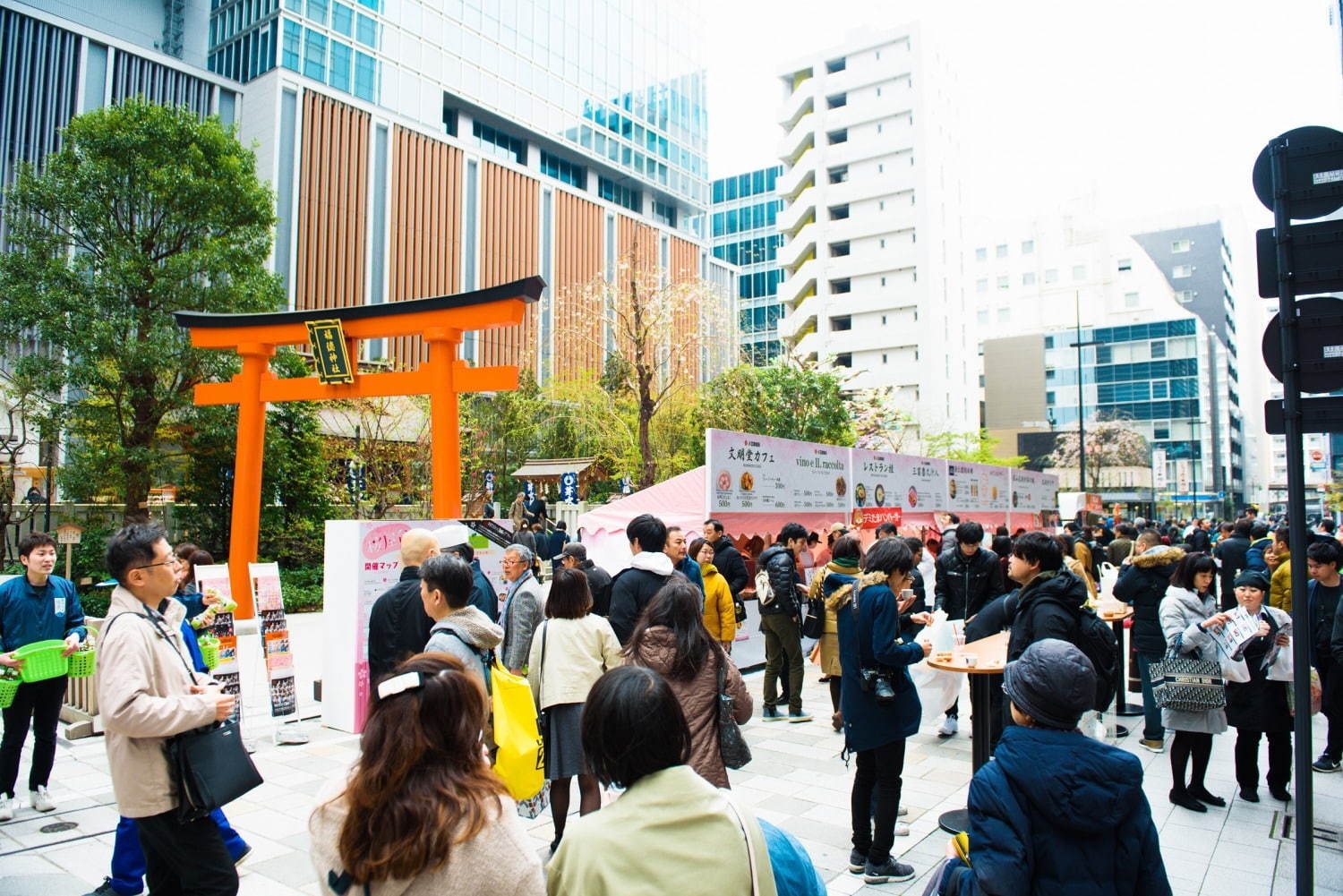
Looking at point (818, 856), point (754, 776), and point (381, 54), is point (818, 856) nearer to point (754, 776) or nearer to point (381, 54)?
point (754, 776)

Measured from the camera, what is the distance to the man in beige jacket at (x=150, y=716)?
2.81 meters

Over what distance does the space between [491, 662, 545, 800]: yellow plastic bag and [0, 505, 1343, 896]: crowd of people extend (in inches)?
6.5

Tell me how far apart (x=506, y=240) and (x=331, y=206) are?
881 cm

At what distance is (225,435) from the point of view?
57.9ft

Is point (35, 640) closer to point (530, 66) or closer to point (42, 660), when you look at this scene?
point (42, 660)

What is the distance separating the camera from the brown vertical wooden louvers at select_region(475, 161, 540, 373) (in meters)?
38.8

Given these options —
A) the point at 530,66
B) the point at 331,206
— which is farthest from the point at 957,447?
the point at 331,206

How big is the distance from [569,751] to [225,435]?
52.9ft

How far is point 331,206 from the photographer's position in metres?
33.1

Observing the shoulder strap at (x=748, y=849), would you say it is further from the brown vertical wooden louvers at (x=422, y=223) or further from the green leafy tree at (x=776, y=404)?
the brown vertical wooden louvers at (x=422, y=223)

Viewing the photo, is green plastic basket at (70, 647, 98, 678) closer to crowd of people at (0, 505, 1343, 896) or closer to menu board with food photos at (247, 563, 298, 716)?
crowd of people at (0, 505, 1343, 896)

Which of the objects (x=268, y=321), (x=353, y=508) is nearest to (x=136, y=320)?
(x=268, y=321)

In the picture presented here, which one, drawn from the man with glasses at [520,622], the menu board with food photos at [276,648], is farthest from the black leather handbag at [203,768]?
the menu board with food photos at [276,648]

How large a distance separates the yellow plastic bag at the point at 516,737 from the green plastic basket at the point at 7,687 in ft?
10.7
